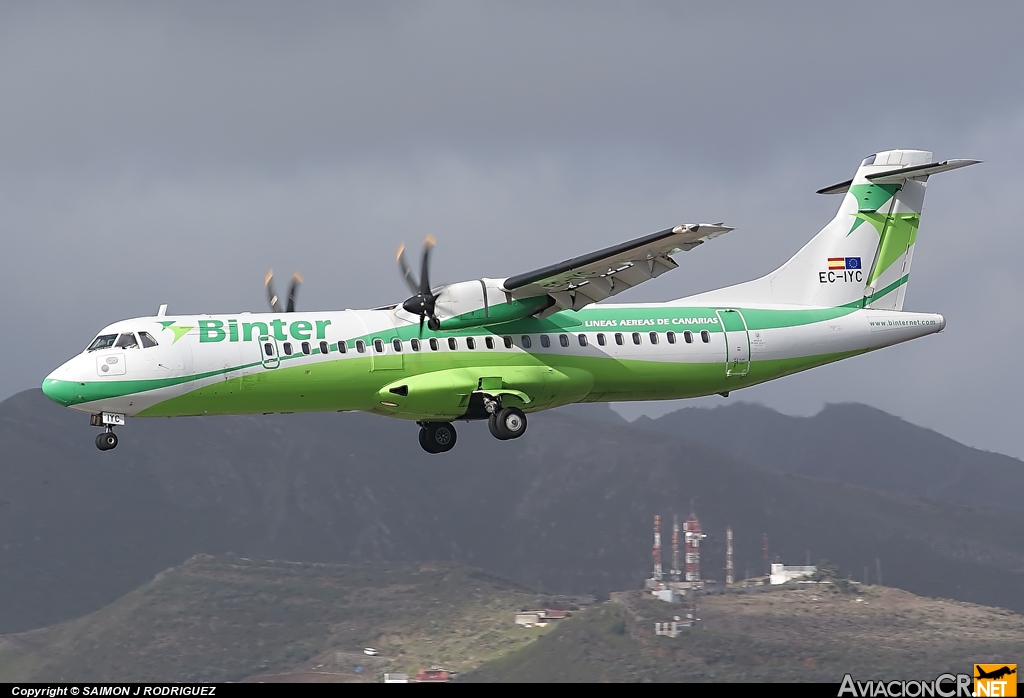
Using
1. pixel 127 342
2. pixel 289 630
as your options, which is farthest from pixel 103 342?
pixel 289 630

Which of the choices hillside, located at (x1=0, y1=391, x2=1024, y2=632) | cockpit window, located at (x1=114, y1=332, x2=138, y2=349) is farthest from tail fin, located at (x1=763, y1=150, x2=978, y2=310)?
hillside, located at (x1=0, y1=391, x2=1024, y2=632)

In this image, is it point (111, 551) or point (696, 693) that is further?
point (111, 551)

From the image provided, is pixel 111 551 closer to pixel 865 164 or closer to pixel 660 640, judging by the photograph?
pixel 660 640

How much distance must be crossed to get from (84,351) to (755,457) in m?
112

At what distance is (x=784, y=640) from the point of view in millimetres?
52625

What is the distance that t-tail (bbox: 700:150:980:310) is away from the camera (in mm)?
33188

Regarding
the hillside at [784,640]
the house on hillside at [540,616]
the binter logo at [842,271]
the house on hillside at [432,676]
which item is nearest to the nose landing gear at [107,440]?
the binter logo at [842,271]

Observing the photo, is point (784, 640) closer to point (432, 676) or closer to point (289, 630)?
point (432, 676)

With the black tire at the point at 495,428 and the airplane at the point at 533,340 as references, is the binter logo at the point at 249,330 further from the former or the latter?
the black tire at the point at 495,428

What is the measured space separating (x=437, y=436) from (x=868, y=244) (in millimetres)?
12555

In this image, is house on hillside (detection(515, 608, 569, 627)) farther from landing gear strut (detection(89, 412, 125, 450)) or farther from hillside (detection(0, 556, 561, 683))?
landing gear strut (detection(89, 412, 125, 450))

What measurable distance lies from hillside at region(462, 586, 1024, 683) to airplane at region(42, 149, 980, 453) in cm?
1714

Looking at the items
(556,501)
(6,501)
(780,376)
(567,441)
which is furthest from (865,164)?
(6,501)

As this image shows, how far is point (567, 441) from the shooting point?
470ft
